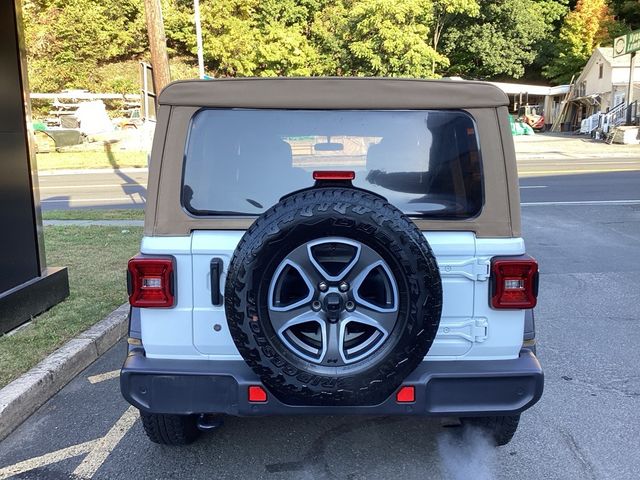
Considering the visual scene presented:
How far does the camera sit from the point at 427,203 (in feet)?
8.95

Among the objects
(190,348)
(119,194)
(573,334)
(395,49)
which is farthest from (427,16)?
(190,348)

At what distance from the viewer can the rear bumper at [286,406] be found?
255 cm

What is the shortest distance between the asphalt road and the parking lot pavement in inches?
361

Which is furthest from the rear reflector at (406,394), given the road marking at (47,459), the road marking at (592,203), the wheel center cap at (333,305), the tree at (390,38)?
the tree at (390,38)

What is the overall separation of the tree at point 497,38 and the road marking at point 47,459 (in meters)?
48.6

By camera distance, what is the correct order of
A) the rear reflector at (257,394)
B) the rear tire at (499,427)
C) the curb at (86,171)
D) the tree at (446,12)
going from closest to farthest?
1. the rear reflector at (257,394)
2. the rear tire at (499,427)
3. the curb at (86,171)
4. the tree at (446,12)

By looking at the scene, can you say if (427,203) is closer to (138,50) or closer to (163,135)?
(163,135)

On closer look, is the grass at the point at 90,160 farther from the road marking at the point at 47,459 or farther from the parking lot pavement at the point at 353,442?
the road marking at the point at 47,459

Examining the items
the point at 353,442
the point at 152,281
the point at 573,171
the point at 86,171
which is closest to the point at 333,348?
the point at 152,281

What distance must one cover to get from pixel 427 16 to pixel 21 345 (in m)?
40.3

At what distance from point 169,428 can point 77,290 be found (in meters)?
3.39

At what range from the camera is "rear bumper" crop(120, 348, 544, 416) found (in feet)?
8.38

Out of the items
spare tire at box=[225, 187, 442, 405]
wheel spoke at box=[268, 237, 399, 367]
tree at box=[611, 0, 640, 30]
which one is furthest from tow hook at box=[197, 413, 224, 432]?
tree at box=[611, 0, 640, 30]

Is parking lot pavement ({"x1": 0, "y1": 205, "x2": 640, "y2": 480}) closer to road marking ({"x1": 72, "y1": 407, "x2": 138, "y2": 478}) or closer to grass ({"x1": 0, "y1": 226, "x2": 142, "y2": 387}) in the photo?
road marking ({"x1": 72, "y1": 407, "x2": 138, "y2": 478})
